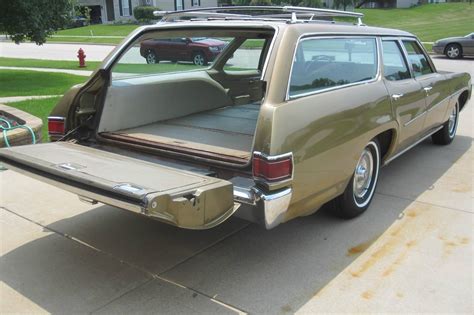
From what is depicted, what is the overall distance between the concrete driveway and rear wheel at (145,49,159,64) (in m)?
1.67

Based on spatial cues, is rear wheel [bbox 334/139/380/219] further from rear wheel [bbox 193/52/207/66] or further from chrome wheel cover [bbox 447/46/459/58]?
chrome wheel cover [bbox 447/46/459/58]

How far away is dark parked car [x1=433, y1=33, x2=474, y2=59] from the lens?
18.9m

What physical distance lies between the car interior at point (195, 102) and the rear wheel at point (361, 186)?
0.92 m

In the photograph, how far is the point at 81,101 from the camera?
4.29 m

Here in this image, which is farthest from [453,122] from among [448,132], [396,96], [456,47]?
[456,47]

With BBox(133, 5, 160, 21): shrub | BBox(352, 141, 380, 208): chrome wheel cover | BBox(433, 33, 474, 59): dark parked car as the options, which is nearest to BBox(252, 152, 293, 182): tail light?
BBox(352, 141, 380, 208): chrome wheel cover

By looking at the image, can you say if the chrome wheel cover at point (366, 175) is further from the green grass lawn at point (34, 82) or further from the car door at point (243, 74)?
the green grass lawn at point (34, 82)

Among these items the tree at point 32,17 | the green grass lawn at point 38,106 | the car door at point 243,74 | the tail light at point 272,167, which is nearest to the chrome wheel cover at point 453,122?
the car door at point 243,74

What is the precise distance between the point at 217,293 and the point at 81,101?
209cm

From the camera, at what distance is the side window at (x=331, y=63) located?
3.59 meters

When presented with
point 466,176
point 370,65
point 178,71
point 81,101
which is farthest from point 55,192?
point 466,176

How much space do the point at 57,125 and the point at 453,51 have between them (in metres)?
18.4

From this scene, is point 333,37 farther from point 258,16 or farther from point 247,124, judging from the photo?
point 247,124

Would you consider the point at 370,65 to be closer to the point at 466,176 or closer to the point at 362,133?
the point at 362,133
